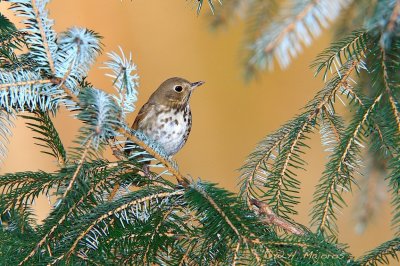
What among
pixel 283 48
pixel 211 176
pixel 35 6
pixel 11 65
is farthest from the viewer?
pixel 211 176

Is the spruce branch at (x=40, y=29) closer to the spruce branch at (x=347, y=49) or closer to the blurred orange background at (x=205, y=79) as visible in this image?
the spruce branch at (x=347, y=49)

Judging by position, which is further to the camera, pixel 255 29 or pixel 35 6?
pixel 255 29

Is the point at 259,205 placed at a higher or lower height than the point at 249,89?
lower

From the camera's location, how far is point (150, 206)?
679 mm

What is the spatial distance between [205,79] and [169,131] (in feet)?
2.87

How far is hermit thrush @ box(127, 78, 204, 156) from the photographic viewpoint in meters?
1.36

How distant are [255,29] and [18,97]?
497 mm

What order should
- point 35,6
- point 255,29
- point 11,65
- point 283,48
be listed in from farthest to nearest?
point 255,29 → point 11,65 → point 35,6 → point 283,48

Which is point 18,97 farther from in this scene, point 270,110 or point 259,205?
point 270,110

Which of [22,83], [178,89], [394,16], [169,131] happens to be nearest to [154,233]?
[22,83]

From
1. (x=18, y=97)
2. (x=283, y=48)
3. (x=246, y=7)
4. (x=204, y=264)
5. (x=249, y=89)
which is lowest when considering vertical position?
(x=204, y=264)

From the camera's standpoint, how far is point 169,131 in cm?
136

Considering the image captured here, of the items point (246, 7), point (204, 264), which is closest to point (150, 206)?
point (204, 264)

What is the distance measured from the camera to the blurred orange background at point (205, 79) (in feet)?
7.02
